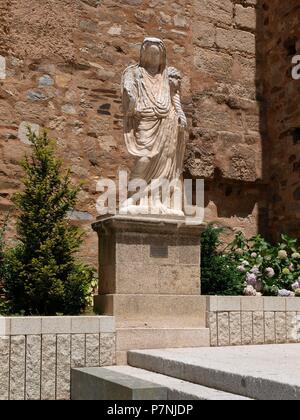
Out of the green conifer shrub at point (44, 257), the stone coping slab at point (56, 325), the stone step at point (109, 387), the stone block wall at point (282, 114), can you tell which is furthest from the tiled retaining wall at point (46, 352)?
the stone block wall at point (282, 114)

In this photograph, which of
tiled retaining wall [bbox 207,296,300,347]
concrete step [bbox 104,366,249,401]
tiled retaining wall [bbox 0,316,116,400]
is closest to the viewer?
concrete step [bbox 104,366,249,401]

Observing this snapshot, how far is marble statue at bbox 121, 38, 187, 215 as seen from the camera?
6477 millimetres

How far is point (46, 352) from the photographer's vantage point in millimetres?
5465

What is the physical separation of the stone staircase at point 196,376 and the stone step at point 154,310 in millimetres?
317

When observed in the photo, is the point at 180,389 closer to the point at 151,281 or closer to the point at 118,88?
the point at 151,281

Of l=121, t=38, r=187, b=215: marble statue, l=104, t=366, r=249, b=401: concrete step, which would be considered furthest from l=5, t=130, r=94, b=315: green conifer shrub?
l=104, t=366, r=249, b=401: concrete step

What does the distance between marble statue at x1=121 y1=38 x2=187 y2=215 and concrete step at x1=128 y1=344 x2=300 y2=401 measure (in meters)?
1.42

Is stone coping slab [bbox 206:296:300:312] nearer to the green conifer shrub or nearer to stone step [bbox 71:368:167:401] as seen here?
the green conifer shrub

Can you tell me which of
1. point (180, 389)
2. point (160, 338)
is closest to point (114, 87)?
point (160, 338)

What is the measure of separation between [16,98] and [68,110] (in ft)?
2.43

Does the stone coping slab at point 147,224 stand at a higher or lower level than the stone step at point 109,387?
higher

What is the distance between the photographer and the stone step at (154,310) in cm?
605

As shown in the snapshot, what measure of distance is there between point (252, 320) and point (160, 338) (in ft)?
3.41

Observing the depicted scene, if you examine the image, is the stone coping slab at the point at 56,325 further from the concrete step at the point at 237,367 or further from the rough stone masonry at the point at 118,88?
the rough stone masonry at the point at 118,88
